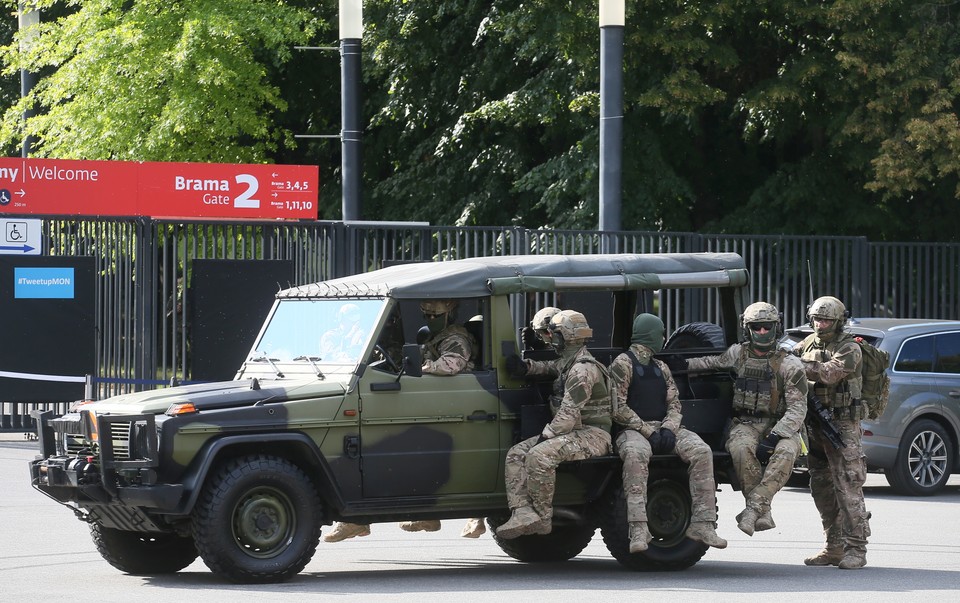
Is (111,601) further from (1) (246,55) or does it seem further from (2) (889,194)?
(1) (246,55)

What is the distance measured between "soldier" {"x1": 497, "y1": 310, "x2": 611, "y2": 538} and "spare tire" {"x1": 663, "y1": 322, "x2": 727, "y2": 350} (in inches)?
47.5

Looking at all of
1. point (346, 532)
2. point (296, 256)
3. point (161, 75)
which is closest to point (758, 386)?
point (346, 532)

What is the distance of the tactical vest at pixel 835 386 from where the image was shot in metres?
10.7

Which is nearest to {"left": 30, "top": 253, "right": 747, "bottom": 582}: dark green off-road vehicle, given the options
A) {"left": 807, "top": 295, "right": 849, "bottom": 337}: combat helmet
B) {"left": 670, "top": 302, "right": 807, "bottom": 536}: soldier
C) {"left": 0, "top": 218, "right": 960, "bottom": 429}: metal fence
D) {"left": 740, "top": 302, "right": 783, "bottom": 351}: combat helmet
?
{"left": 670, "top": 302, "right": 807, "bottom": 536}: soldier

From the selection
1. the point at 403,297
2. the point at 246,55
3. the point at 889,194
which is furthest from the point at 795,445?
the point at 246,55

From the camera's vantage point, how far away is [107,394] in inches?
754

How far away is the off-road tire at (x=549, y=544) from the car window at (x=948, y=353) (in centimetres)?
588

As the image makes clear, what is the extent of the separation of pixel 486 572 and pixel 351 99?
11.9 metres

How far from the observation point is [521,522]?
9.66m

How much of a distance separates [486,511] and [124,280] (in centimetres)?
1006

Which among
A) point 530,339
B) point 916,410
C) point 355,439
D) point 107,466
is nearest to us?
point 107,466

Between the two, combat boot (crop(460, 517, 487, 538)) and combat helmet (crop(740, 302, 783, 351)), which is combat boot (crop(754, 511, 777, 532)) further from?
combat boot (crop(460, 517, 487, 538))

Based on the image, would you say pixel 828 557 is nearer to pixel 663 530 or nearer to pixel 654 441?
pixel 663 530

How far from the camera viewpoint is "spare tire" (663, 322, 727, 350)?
11.0 metres
